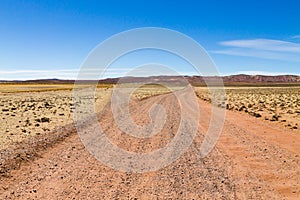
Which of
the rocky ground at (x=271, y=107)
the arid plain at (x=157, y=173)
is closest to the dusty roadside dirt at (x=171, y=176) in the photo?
the arid plain at (x=157, y=173)

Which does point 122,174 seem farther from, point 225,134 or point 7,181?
point 225,134

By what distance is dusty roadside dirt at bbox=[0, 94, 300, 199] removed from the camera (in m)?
6.49

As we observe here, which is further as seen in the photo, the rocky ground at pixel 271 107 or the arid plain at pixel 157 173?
the rocky ground at pixel 271 107

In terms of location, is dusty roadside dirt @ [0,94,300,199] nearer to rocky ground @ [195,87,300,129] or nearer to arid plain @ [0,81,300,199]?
arid plain @ [0,81,300,199]

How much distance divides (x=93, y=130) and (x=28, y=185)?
24.2ft

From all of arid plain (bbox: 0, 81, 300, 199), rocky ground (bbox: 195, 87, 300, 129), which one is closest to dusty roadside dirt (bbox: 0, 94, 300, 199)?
arid plain (bbox: 0, 81, 300, 199)

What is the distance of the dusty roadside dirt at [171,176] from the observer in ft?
21.3

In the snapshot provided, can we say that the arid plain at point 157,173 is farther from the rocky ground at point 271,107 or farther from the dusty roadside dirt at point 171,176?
the rocky ground at point 271,107

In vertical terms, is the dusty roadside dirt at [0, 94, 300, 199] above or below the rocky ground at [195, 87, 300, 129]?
above

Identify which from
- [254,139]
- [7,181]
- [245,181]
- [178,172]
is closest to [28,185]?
[7,181]

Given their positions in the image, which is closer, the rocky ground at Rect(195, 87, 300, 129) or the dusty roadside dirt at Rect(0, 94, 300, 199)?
the dusty roadside dirt at Rect(0, 94, 300, 199)

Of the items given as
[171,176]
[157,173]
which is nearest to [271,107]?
[157,173]

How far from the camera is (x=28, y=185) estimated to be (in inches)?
275

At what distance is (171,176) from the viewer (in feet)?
25.2
